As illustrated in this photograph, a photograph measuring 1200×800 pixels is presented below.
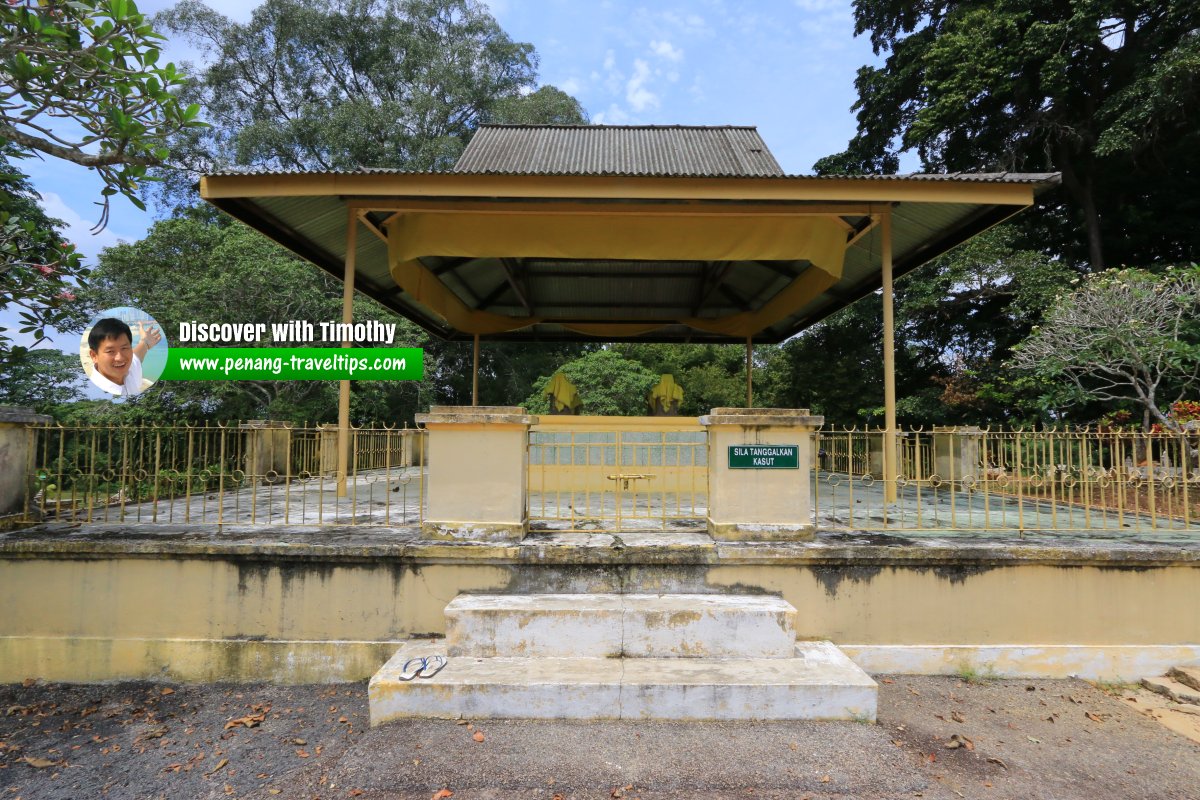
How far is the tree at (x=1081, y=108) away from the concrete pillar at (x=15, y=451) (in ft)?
58.8

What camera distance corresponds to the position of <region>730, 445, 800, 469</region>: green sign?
15.4 ft

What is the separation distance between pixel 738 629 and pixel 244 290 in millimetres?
14728

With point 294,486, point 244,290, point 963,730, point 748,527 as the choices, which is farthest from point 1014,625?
point 244,290

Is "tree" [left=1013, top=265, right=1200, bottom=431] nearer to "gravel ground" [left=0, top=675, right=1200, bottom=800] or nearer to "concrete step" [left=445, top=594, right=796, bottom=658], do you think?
"gravel ground" [left=0, top=675, right=1200, bottom=800]

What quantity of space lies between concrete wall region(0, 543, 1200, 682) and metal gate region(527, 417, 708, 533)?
786 millimetres

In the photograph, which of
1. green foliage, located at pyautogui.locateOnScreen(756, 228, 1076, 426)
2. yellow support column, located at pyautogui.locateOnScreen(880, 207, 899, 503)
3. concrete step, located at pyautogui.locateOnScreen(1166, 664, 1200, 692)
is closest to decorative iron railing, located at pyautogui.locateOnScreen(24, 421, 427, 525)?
yellow support column, located at pyautogui.locateOnScreen(880, 207, 899, 503)

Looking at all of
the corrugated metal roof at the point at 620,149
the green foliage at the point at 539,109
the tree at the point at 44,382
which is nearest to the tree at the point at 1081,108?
the corrugated metal roof at the point at 620,149

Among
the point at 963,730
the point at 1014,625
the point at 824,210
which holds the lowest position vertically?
the point at 963,730

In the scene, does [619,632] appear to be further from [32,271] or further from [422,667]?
[32,271]

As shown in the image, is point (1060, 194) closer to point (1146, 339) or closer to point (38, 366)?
point (1146, 339)

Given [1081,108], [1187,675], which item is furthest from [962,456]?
[1081,108]

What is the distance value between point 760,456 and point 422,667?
2747mm

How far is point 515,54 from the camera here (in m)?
26.7

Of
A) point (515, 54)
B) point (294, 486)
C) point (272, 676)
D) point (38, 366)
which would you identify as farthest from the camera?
point (515, 54)
